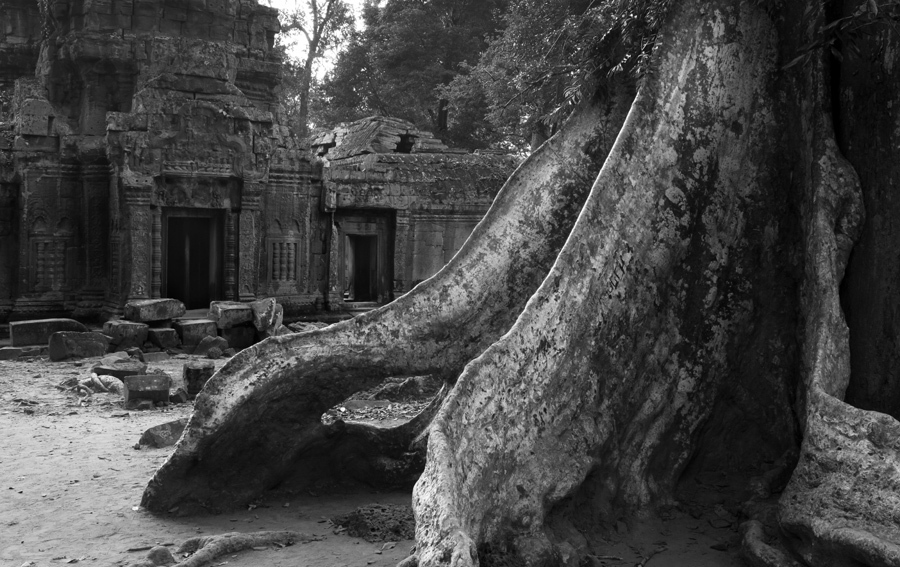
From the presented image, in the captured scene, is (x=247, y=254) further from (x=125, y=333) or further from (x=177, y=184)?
(x=125, y=333)

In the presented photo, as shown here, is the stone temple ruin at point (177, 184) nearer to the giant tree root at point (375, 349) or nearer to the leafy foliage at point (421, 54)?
the giant tree root at point (375, 349)

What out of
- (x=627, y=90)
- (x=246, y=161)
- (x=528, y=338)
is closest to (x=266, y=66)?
(x=246, y=161)

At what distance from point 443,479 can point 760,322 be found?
2032 mm

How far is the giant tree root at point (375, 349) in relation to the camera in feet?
15.2

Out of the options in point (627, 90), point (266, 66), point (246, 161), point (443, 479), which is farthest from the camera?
point (266, 66)

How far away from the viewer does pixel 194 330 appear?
12.5 m

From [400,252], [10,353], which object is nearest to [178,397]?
[10,353]

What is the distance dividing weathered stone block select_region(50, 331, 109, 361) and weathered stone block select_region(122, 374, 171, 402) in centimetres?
325

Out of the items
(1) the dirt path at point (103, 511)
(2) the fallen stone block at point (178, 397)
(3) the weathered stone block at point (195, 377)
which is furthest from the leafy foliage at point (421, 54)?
(1) the dirt path at point (103, 511)

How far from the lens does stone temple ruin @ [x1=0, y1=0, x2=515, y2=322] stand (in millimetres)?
13359

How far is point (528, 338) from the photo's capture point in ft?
12.7

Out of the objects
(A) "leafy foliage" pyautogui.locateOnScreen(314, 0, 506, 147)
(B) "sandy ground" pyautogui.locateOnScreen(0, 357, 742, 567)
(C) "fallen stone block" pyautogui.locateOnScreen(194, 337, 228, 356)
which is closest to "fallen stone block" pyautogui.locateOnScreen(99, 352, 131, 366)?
(C) "fallen stone block" pyautogui.locateOnScreen(194, 337, 228, 356)

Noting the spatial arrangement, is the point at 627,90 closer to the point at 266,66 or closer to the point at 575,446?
the point at 575,446

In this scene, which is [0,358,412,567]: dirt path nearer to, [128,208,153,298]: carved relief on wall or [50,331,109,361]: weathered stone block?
[50,331,109,361]: weathered stone block
